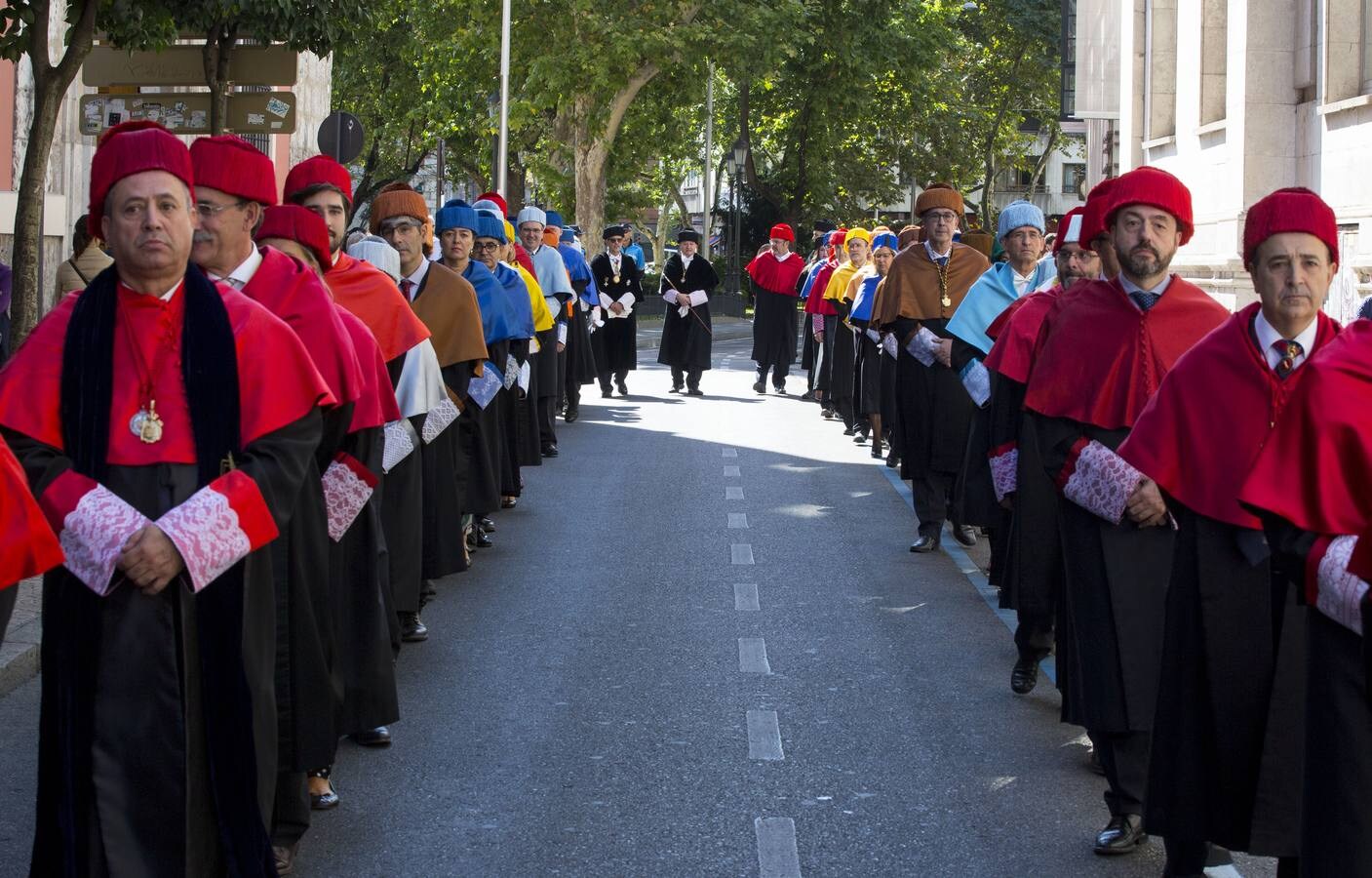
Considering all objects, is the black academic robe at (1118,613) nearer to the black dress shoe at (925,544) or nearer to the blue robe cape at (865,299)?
the black dress shoe at (925,544)

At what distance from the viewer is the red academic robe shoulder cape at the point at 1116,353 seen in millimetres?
6441

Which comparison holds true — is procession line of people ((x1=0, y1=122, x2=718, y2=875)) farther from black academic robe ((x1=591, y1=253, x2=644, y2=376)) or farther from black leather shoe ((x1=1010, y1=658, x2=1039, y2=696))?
black academic robe ((x1=591, y1=253, x2=644, y2=376))

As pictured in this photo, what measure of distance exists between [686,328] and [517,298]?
13703 millimetres

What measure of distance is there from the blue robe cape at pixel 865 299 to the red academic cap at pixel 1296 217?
13.0 metres

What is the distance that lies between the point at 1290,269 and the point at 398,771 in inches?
134

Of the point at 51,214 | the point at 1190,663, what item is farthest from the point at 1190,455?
the point at 51,214

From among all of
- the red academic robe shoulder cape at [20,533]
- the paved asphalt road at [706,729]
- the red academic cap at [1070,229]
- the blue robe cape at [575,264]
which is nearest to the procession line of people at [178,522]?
the red academic robe shoulder cape at [20,533]

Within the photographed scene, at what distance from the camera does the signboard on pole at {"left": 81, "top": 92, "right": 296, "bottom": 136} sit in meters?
14.9

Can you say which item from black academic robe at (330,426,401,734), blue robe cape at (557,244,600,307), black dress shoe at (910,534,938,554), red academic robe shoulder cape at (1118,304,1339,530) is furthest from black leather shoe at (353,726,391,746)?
blue robe cape at (557,244,600,307)

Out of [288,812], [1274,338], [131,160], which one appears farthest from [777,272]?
[131,160]

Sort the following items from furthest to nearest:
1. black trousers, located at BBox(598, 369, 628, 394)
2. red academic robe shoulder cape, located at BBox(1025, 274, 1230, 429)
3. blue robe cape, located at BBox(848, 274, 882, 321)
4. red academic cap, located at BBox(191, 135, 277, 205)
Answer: black trousers, located at BBox(598, 369, 628, 394) → blue robe cape, located at BBox(848, 274, 882, 321) → red academic robe shoulder cape, located at BBox(1025, 274, 1230, 429) → red academic cap, located at BBox(191, 135, 277, 205)

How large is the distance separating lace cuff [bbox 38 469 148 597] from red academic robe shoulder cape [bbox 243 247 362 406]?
123cm

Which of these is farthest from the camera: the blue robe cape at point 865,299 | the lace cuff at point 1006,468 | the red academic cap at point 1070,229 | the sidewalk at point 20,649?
the blue robe cape at point 865,299

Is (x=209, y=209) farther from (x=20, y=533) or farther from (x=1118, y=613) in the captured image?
(x=1118, y=613)
